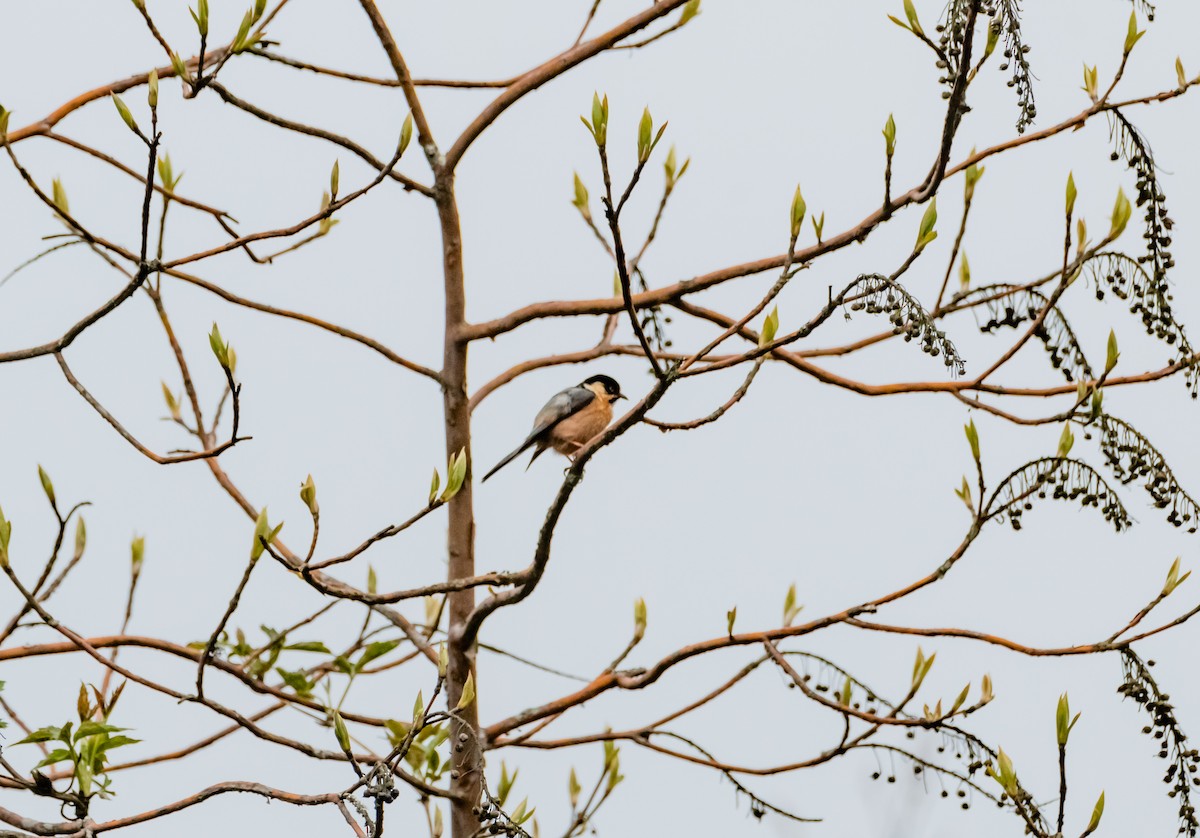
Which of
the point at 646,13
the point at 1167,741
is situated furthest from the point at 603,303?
the point at 1167,741

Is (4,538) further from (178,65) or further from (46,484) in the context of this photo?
(178,65)

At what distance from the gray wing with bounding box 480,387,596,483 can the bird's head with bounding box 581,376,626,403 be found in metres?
0.24

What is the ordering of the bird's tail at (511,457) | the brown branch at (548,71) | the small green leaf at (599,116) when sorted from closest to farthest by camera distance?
the small green leaf at (599,116), the brown branch at (548,71), the bird's tail at (511,457)

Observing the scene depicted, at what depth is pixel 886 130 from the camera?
2.78 m

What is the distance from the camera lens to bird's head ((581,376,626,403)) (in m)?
6.30

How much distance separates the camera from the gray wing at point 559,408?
19.0 feet

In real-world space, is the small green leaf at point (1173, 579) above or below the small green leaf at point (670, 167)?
below

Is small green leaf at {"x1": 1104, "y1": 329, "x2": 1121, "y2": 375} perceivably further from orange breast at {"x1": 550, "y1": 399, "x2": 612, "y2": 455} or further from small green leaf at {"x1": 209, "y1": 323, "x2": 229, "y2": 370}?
orange breast at {"x1": 550, "y1": 399, "x2": 612, "y2": 455}

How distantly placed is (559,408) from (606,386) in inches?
24.2

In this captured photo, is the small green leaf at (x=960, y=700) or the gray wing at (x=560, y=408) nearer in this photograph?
the small green leaf at (x=960, y=700)

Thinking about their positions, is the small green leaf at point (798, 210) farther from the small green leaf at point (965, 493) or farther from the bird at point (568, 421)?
the bird at point (568, 421)

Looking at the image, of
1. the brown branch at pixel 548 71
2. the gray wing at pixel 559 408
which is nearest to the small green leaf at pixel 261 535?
the brown branch at pixel 548 71

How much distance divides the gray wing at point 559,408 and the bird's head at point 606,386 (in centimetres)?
24

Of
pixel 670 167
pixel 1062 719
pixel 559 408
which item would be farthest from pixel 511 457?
pixel 1062 719
